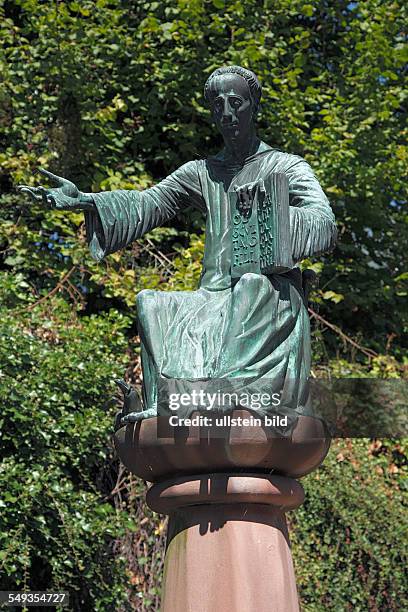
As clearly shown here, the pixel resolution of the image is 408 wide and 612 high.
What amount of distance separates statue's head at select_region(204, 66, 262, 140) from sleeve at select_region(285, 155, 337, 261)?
0.30 meters

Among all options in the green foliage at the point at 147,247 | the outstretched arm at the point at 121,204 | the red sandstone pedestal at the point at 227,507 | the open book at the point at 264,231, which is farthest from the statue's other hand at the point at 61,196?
the green foliage at the point at 147,247

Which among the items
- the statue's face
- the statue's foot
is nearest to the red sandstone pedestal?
the statue's foot

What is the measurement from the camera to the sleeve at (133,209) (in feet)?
16.8

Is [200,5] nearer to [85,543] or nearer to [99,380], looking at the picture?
[99,380]

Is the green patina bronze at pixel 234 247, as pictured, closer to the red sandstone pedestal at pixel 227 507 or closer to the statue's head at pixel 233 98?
the statue's head at pixel 233 98

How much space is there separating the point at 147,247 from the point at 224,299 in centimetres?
480

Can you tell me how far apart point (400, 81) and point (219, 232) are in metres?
6.33

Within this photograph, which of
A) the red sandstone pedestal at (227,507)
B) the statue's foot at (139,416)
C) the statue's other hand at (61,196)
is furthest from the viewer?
the statue's other hand at (61,196)

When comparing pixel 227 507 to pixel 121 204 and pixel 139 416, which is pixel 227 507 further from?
pixel 121 204

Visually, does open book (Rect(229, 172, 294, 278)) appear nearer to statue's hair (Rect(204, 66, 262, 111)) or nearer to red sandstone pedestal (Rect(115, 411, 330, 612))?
statue's hair (Rect(204, 66, 262, 111))

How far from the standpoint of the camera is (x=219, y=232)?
512 cm

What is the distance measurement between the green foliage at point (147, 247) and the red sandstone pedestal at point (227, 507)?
2839 millimetres

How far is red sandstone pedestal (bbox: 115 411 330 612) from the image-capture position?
14.6ft

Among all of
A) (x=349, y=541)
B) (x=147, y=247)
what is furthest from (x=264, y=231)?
(x=147, y=247)
